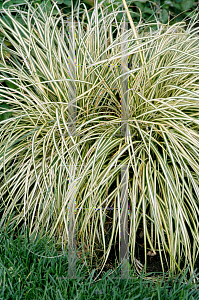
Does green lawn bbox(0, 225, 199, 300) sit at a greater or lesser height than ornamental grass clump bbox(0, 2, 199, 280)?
lesser

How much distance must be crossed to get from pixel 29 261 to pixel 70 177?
0.40m

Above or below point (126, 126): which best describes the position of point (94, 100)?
above

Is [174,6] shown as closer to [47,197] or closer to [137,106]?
[137,106]

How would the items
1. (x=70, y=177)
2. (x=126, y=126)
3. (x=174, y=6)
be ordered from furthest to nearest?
1. (x=174, y=6)
2. (x=126, y=126)
3. (x=70, y=177)

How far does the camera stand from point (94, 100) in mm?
1535

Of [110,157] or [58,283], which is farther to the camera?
[110,157]

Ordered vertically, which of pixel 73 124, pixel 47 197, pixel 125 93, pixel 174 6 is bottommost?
pixel 47 197

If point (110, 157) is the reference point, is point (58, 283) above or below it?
below

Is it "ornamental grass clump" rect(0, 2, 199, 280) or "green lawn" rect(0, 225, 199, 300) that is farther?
"ornamental grass clump" rect(0, 2, 199, 280)

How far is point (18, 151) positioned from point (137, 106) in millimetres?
680

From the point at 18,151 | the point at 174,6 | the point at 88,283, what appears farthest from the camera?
the point at 174,6

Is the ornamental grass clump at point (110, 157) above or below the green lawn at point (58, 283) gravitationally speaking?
above

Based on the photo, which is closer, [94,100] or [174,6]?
[94,100]

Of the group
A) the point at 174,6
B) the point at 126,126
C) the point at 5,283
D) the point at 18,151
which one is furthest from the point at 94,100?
the point at 174,6
